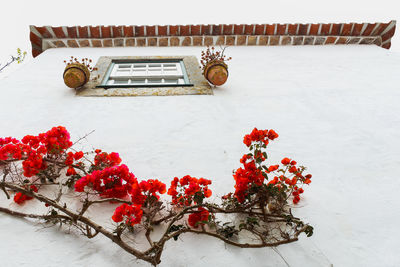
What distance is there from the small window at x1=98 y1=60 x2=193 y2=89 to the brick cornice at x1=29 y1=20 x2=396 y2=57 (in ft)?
2.33

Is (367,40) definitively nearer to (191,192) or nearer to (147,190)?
(191,192)

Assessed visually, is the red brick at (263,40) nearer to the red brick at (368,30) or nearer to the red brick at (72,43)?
the red brick at (368,30)

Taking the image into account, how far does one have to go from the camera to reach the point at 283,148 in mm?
2721

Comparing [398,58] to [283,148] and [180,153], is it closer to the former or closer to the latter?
[283,148]

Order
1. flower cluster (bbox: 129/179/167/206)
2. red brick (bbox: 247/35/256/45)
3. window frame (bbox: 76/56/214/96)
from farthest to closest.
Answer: red brick (bbox: 247/35/256/45)
window frame (bbox: 76/56/214/96)
flower cluster (bbox: 129/179/167/206)

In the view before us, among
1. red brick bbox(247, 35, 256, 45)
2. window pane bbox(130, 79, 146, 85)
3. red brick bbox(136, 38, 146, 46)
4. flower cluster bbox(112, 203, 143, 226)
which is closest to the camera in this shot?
flower cluster bbox(112, 203, 143, 226)

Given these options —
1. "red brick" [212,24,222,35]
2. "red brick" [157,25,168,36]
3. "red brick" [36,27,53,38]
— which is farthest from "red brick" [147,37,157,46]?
"red brick" [36,27,53,38]

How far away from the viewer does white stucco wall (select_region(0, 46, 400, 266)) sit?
5.78 feet

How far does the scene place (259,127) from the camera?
3.00 m

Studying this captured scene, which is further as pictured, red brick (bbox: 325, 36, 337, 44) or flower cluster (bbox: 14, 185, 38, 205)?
red brick (bbox: 325, 36, 337, 44)

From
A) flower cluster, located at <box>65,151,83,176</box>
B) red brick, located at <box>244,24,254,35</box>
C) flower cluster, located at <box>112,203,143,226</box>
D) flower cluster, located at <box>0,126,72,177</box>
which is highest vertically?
red brick, located at <box>244,24,254,35</box>

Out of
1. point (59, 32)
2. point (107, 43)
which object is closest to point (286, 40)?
point (107, 43)

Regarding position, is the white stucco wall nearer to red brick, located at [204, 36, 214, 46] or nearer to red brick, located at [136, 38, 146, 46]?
red brick, located at [204, 36, 214, 46]

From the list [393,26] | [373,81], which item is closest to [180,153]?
[373,81]
